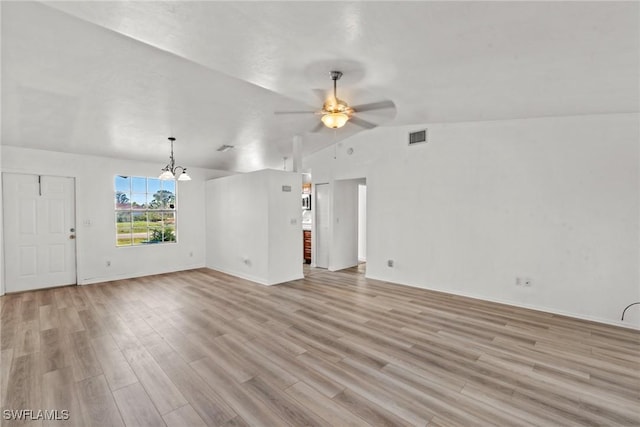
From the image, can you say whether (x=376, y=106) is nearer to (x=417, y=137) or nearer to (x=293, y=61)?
(x=417, y=137)

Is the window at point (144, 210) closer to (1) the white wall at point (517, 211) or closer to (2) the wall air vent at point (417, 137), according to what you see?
(1) the white wall at point (517, 211)

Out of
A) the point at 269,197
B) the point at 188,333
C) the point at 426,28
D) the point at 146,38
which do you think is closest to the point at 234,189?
the point at 269,197

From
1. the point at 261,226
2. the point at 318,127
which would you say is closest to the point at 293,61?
the point at 318,127

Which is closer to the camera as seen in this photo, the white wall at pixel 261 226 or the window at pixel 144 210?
the white wall at pixel 261 226

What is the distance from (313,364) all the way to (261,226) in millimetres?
3357

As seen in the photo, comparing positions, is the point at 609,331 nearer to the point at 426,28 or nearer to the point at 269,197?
the point at 426,28

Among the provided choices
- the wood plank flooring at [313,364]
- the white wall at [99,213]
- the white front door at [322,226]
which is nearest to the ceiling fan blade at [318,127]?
the white front door at [322,226]

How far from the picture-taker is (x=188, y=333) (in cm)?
329

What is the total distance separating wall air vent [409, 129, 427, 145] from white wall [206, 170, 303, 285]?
2362 mm

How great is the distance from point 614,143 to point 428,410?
13.4 ft

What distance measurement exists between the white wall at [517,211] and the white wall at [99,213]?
16.1ft

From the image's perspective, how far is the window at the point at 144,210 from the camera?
6.06 metres

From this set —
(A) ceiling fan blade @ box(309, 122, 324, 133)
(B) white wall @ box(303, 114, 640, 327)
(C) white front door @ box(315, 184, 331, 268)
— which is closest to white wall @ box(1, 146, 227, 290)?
(C) white front door @ box(315, 184, 331, 268)

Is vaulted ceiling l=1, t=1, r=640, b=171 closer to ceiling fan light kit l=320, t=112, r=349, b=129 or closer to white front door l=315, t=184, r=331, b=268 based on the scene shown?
ceiling fan light kit l=320, t=112, r=349, b=129
